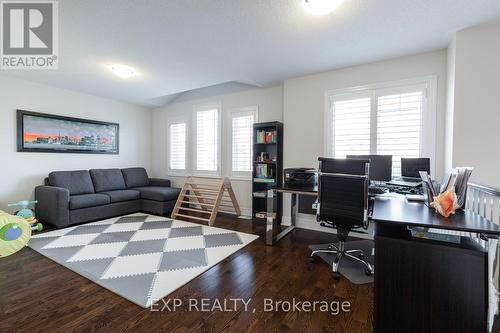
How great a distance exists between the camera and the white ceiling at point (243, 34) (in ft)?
6.80

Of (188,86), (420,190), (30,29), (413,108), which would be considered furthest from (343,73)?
(30,29)

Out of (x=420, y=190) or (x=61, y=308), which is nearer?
(x=61, y=308)

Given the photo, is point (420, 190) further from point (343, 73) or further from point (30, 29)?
point (30, 29)

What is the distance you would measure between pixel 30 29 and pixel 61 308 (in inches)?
114

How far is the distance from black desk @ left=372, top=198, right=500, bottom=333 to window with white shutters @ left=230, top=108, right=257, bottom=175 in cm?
332

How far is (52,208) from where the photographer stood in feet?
11.7

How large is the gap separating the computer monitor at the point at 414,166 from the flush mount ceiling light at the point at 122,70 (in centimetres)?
413

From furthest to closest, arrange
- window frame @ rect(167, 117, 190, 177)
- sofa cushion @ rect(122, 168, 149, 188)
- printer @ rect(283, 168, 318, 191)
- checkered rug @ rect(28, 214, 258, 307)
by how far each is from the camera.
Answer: window frame @ rect(167, 117, 190, 177) → sofa cushion @ rect(122, 168, 149, 188) → printer @ rect(283, 168, 318, 191) → checkered rug @ rect(28, 214, 258, 307)

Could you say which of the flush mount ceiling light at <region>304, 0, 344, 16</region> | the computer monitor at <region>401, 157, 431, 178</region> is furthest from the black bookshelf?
the flush mount ceiling light at <region>304, 0, 344, 16</region>

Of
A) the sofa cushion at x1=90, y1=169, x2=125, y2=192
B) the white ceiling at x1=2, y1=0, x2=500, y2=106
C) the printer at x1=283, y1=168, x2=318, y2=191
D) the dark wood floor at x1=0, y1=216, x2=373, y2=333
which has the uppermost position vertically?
the white ceiling at x1=2, y1=0, x2=500, y2=106

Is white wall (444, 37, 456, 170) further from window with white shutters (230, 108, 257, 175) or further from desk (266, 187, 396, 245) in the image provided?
window with white shutters (230, 108, 257, 175)

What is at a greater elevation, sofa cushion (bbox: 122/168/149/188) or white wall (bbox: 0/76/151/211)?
white wall (bbox: 0/76/151/211)

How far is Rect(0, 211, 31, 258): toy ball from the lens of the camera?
8.53 ft

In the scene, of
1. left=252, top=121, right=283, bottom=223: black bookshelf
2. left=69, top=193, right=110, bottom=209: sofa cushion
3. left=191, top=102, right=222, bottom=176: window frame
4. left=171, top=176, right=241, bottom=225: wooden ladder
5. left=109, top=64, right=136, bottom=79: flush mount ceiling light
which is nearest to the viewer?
left=109, top=64, right=136, bottom=79: flush mount ceiling light
